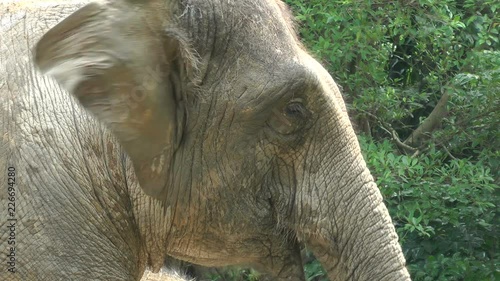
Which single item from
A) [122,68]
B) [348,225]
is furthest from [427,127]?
[122,68]

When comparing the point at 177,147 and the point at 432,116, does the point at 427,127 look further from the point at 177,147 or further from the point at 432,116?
the point at 177,147

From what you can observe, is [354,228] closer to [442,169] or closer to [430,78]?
[442,169]

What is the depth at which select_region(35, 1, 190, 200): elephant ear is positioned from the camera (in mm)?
3641

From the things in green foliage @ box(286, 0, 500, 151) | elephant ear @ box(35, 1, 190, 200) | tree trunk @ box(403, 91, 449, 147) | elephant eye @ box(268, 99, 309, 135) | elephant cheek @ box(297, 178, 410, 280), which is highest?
elephant ear @ box(35, 1, 190, 200)

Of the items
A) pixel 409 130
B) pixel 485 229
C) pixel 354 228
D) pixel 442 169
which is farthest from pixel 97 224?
pixel 409 130

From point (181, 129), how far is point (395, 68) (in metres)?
4.70

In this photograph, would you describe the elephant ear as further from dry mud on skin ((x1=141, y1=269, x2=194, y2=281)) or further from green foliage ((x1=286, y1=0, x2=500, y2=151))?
green foliage ((x1=286, y1=0, x2=500, y2=151))

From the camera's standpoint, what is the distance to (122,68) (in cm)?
366

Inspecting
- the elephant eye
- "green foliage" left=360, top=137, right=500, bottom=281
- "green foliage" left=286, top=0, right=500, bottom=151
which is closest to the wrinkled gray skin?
the elephant eye

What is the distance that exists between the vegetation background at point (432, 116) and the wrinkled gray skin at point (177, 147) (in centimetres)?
255

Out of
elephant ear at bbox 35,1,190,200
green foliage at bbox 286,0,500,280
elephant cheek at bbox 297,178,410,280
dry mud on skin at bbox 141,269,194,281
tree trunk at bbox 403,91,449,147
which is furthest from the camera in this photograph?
tree trunk at bbox 403,91,449,147

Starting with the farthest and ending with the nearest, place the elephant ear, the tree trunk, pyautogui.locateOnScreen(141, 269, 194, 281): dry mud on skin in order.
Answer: the tree trunk < pyautogui.locateOnScreen(141, 269, 194, 281): dry mud on skin < the elephant ear

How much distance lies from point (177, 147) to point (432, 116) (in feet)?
13.5

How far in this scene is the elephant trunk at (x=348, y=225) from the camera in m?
3.84
